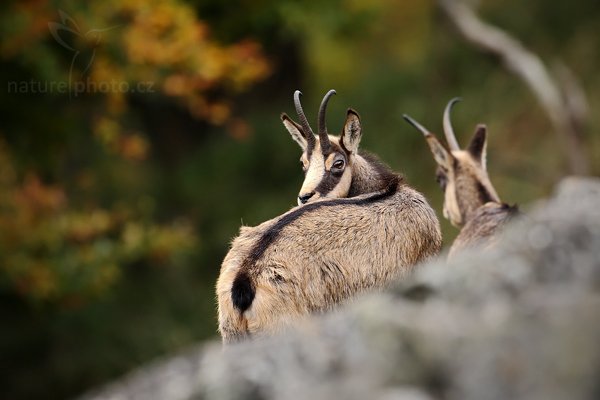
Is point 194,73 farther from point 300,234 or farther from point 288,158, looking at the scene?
point 300,234

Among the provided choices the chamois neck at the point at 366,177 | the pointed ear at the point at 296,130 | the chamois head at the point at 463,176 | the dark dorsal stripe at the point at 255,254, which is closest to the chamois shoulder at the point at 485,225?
the chamois neck at the point at 366,177

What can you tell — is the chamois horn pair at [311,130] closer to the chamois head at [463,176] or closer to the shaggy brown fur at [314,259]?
the shaggy brown fur at [314,259]

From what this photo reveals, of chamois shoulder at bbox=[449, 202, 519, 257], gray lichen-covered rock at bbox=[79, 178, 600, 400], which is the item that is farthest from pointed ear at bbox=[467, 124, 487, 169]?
gray lichen-covered rock at bbox=[79, 178, 600, 400]

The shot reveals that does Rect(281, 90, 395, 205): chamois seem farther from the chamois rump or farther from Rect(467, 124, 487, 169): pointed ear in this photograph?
Rect(467, 124, 487, 169): pointed ear

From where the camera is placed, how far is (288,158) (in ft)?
73.9

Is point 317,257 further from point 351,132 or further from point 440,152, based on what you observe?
point 440,152

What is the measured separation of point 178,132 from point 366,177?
15456mm

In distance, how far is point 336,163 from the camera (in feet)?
27.1

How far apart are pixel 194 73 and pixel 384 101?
6811mm

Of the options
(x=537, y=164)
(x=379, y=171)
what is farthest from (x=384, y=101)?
(x=379, y=171)

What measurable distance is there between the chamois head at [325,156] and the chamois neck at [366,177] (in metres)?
0.05

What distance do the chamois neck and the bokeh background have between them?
26.0 feet

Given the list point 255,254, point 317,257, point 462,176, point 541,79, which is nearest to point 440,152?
point 462,176

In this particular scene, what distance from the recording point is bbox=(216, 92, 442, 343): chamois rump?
21.0 feet
